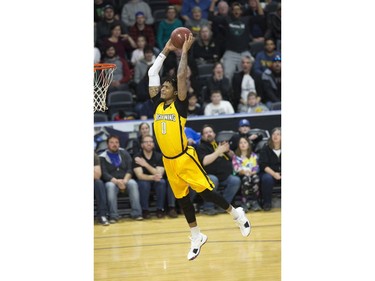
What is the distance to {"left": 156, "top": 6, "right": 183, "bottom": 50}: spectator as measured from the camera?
12227 millimetres

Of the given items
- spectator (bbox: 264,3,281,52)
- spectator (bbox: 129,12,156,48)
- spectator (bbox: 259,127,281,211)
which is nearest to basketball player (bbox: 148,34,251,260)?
spectator (bbox: 259,127,281,211)

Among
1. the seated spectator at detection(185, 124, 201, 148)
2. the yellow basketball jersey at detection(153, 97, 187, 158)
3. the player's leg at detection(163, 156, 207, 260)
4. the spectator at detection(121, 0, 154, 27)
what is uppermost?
the spectator at detection(121, 0, 154, 27)

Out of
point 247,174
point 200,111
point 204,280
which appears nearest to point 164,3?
point 200,111

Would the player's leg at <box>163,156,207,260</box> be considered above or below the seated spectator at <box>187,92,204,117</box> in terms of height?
below

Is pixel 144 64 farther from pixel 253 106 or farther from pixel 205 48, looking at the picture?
pixel 253 106

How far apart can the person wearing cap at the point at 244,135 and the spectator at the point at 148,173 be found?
1089 millimetres

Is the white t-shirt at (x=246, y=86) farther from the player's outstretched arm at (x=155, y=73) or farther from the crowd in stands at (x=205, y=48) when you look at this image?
the player's outstretched arm at (x=155, y=73)

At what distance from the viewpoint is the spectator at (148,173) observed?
1050 cm

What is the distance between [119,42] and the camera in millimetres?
11922

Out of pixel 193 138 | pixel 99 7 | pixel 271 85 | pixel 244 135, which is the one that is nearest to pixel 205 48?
pixel 271 85

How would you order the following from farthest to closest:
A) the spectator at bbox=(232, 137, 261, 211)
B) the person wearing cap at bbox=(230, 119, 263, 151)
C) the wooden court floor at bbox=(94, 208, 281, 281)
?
the person wearing cap at bbox=(230, 119, 263, 151)
the spectator at bbox=(232, 137, 261, 211)
the wooden court floor at bbox=(94, 208, 281, 281)

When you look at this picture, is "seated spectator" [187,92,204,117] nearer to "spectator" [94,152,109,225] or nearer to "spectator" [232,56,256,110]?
"spectator" [232,56,256,110]

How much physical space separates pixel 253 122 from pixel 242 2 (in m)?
2.75
